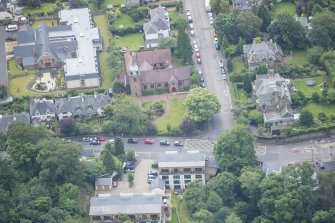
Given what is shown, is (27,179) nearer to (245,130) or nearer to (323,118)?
(245,130)

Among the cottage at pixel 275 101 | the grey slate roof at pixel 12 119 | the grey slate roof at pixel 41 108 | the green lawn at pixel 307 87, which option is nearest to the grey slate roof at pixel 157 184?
the cottage at pixel 275 101

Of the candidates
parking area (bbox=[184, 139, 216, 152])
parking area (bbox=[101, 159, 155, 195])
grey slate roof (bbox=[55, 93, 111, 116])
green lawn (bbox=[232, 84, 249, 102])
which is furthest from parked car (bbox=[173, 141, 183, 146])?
grey slate roof (bbox=[55, 93, 111, 116])

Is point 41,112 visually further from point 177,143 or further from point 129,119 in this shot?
point 177,143

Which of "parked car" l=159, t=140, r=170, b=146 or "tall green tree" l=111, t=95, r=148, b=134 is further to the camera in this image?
"tall green tree" l=111, t=95, r=148, b=134

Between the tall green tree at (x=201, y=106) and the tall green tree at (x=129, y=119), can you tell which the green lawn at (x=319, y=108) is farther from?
the tall green tree at (x=129, y=119)

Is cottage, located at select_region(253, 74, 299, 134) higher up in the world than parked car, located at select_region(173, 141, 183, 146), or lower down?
higher up

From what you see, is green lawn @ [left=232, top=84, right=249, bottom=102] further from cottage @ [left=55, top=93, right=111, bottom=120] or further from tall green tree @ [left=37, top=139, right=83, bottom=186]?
tall green tree @ [left=37, top=139, right=83, bottom=186]

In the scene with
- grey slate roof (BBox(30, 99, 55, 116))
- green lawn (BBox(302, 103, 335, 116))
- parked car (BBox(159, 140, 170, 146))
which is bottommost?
parked car (BBox(159, 140, 170, 146))
